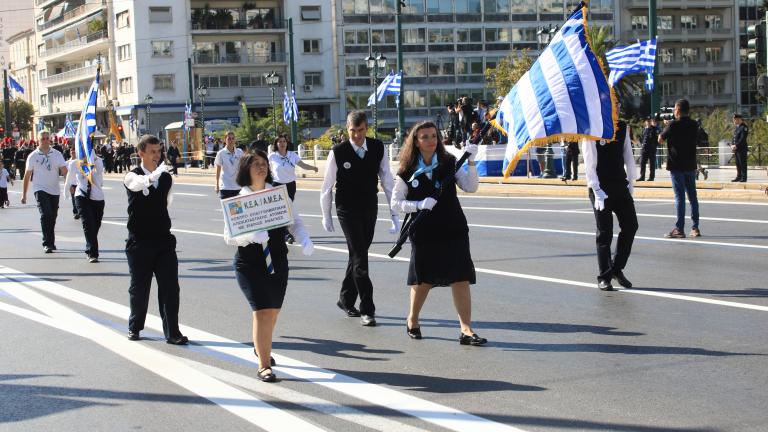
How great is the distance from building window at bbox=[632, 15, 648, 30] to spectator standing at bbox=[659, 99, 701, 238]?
7646cm

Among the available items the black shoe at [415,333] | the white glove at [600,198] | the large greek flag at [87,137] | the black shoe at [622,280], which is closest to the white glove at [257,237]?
the black shoe at [415,333]

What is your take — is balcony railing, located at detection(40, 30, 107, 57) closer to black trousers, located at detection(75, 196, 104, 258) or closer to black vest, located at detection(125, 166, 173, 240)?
black trousers, located at detection(75, 196, 104, 258)

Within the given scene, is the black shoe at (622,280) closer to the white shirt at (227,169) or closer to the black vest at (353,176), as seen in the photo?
the black vest at (353,176)

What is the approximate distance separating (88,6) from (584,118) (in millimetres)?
86038

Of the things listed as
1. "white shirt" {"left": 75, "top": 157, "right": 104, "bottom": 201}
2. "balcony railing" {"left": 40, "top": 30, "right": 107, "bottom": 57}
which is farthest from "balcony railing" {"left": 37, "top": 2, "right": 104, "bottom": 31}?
"white shirt" {"left": 75, "top": 157, "right": 104, "bottom": 201}

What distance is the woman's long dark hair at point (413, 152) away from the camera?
27.1ft

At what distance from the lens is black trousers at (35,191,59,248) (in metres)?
16.4

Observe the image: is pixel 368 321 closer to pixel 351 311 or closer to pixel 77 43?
pixel 351 311

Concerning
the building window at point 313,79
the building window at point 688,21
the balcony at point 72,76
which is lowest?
the building window at point 313,79

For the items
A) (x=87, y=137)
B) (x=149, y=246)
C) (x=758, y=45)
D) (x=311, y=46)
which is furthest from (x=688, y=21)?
(x=149, y=246)

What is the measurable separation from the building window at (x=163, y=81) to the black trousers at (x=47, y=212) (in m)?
66.8

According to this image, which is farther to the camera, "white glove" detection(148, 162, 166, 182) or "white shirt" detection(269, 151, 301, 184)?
"white shirt" detection(269, 151, 301, 184)

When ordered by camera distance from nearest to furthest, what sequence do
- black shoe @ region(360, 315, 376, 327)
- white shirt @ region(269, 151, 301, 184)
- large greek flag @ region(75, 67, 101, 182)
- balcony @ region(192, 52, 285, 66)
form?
Result: black shoe @ region(360, 315, 376, 327) → large greek flag @ region(75, 67, 101, 182) → white shirt @ region(269, 151, 301, 184) → balcony @ region(192, 52, 285, 66)

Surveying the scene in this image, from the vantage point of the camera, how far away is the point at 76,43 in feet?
305
